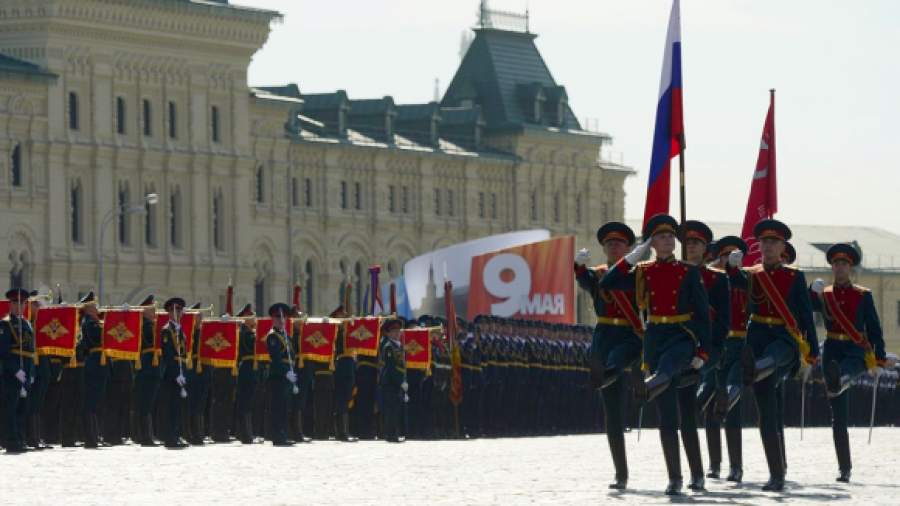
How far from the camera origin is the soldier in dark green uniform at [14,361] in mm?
29344

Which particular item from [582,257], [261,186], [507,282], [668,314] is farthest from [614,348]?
[261,186]

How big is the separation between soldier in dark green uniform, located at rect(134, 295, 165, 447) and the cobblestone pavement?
60 cm

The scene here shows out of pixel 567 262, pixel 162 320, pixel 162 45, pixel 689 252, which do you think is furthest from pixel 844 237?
pixel 689 252

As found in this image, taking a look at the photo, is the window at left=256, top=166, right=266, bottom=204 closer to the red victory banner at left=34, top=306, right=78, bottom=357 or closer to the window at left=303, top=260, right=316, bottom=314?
the window at left=303, top=260, right=316, bottom=314

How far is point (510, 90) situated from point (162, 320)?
229 ft

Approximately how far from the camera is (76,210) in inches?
2995

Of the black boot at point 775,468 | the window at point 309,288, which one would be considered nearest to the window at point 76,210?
the window at point 309,288

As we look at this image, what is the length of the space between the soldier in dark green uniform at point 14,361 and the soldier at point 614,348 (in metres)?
9.72

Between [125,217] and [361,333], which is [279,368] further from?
[125,217]

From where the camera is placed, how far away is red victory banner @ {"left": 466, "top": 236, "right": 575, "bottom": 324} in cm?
6050

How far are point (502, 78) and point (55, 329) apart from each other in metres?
71.7

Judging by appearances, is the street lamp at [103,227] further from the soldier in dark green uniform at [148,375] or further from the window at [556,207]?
the soldier in dark green uniform at [148,375]

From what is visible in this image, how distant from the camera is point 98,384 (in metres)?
31.0

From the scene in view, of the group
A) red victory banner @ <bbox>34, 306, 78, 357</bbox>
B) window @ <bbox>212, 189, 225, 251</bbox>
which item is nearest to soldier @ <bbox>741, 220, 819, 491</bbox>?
red victory banner @ <bbox>34, 306, 78, 357</bbox>
